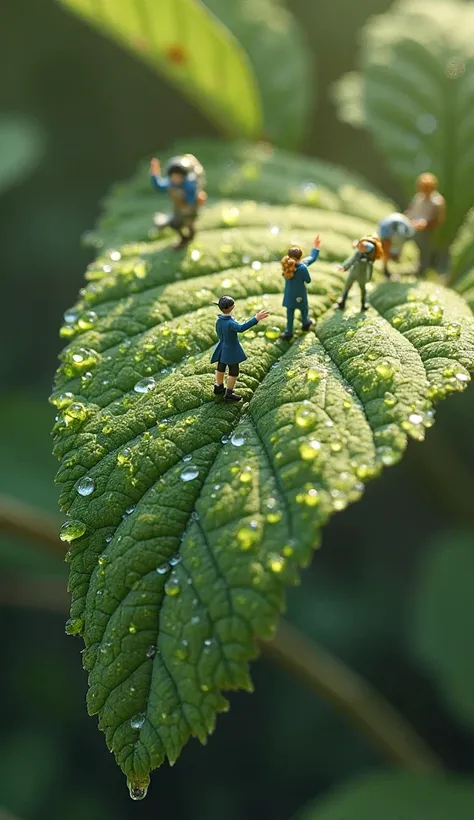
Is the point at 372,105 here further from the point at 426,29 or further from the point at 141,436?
the point at 141,436

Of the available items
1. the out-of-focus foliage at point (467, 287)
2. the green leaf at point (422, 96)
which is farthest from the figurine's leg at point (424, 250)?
the green leaf at point (422, 96)

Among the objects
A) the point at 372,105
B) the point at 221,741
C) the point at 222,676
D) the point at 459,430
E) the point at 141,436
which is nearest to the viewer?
the point at 222,676

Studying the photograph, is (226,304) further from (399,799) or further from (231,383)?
(399,799)

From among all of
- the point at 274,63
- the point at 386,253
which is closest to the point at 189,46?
the point at 274,63

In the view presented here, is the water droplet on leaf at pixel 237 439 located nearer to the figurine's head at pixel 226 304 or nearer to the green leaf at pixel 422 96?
the figurine's head at pixel 226 304

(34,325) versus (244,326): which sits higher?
(34,325)

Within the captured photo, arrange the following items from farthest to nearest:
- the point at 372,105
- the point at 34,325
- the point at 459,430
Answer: the point at 34,325, the point at 459,430, the point at 372,105

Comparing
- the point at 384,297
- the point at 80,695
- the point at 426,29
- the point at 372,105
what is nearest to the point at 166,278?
the point at 384,297
